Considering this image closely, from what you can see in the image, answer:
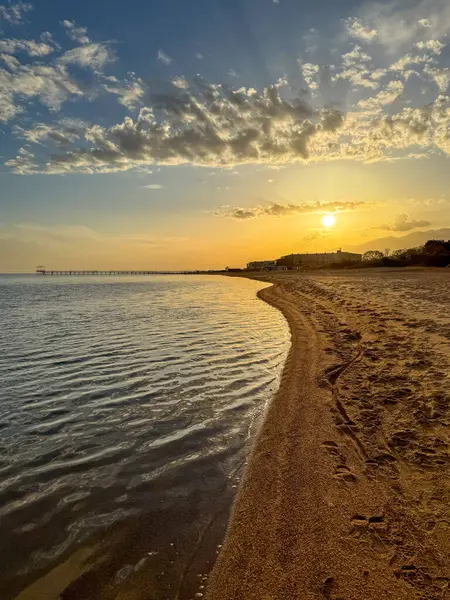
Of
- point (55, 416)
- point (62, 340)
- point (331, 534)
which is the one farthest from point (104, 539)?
point (62, 340)

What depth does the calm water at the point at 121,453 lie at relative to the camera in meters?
4.11

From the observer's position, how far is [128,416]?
26.4 feet

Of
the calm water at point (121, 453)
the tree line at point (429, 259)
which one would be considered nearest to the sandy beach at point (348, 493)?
the calm water at point (121, 453)

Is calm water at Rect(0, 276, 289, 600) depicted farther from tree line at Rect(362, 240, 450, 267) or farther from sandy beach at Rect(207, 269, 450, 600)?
tree line at Rect(362, 240, 450, 267)

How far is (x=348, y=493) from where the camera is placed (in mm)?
5082

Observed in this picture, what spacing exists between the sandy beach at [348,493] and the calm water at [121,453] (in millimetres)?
566

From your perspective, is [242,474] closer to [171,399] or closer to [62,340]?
[171,399]

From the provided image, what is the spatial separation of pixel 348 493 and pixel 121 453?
3823 mm

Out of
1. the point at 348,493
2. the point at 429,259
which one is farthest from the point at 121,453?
the point at 429,259

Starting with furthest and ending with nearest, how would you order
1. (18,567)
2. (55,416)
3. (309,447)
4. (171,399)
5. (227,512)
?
(171,399) → (55,416) → (309,447) → (227,512) → (18,567)

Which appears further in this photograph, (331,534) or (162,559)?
(331,534)

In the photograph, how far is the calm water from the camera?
411 centimetres

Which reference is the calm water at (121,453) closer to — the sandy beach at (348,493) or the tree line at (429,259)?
the sandy beach at (348,493)

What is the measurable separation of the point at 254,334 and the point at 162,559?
14.3 metres
